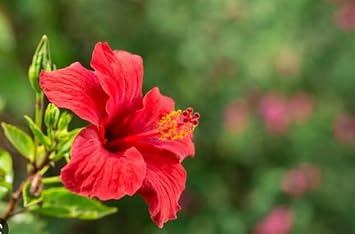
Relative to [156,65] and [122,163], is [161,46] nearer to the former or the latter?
[156,65]

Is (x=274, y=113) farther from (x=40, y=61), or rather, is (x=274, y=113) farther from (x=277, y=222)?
(x=40, y=61)

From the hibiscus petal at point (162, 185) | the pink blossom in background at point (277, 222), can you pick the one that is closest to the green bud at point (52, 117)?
the hibiscus petal at point (162, 185)

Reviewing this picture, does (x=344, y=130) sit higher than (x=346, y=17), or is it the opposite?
(x=346, y=17)

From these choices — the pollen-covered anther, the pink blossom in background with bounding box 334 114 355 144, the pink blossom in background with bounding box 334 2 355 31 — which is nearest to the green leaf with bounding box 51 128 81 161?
the pollen-covered anther

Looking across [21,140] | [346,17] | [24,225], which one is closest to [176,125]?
[21,140]

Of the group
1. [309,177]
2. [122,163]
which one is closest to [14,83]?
[309,177]
